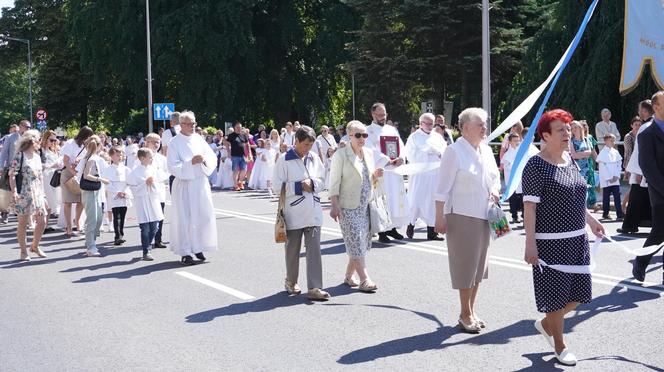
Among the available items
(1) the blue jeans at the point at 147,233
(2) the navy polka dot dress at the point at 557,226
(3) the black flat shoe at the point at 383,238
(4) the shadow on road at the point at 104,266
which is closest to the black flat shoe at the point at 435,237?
(3) the black flat shoe at the point at 383,238

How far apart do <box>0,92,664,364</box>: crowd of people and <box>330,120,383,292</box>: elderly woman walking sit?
13 millimetres

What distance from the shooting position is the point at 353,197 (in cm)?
891

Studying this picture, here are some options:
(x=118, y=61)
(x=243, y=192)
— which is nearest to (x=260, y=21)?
(x=118, y=61)

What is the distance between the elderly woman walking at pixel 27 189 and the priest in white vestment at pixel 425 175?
206 inches

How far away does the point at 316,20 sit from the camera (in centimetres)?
4603

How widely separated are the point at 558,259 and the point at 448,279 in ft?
11.3

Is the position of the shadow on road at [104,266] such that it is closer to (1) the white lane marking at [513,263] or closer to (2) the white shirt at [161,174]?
(2) the white shirt at [161,174]

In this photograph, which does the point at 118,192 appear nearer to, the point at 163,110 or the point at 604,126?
the point at 604,126

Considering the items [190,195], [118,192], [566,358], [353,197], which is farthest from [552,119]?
[118,192]

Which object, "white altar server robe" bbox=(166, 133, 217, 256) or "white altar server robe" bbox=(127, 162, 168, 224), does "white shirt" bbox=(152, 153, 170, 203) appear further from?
"white altar server robe" bbox=(166, 133, 217, 256)

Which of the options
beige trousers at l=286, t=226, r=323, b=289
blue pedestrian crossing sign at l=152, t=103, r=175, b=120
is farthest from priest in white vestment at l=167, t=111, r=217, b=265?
blue pedestrian crossing sign at l=152, t=103, r=175, b=120

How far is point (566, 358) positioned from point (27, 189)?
8409mm

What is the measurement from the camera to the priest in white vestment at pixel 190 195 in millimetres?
11070

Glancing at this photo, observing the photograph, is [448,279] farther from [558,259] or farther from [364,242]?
[558,259]
